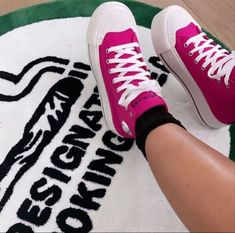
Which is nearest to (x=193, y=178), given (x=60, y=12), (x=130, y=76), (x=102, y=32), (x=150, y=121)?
(x=150, y=121)

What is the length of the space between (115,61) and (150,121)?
0.20 metres

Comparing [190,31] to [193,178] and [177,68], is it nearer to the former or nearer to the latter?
[177,68]

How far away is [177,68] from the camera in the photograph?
2.79ft

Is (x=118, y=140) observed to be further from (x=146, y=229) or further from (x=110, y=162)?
(x=146, y=229)

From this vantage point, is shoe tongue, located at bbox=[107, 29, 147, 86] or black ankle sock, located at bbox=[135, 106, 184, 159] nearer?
black ankle sock, located at bbox=[135, 106, 184, 159]

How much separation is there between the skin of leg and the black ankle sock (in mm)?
14

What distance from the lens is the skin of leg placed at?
0.53m

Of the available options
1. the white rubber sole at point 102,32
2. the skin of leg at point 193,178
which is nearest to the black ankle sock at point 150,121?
the skin of leg at point 193,178

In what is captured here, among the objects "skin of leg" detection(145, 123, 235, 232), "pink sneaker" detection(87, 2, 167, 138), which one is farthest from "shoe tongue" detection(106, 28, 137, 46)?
"skin of leg" detection(145, 123, 235, 232)

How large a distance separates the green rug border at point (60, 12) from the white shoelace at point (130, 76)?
0.53 feet

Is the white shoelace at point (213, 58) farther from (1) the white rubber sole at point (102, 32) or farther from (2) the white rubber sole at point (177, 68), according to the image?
→ (1) the white rubber sole at point (102, 32)

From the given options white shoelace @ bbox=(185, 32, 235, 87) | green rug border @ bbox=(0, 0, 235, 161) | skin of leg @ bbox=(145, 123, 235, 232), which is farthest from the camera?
green rug border @ bbox=(0, 0, 235, 161)

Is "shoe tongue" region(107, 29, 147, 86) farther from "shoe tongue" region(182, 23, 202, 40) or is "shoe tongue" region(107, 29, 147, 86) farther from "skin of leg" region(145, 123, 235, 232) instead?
"skin of leg" region(145, 123, 235, 232)

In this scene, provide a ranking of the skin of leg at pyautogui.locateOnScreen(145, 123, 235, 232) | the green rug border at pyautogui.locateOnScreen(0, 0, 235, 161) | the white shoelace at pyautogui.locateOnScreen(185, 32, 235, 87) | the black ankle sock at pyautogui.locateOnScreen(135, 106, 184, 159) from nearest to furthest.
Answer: the skin of leg at pyautogui.locateOnScreen(145, 123, 235, 232)
the black ankle sock at pyautogui.locateOnScreen(135, 106, 184, 159)
the white shoelace at pyautogui.locateOnScreen(185, 32, 235, 87)
the green rug border at pyautogui.locateOnScreen(0, 0, 235, 161)
